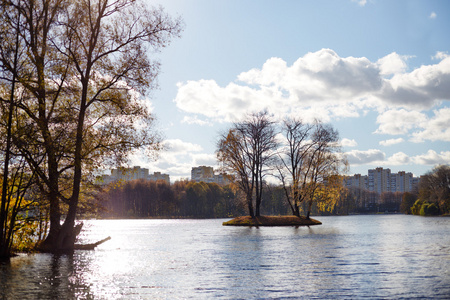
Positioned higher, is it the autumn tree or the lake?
the autumn tree

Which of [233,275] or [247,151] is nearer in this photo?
[233,275]

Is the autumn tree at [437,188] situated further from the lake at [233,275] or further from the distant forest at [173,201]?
the lake at [233,275]

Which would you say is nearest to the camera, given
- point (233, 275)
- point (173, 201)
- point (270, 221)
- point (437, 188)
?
point (233, 275)

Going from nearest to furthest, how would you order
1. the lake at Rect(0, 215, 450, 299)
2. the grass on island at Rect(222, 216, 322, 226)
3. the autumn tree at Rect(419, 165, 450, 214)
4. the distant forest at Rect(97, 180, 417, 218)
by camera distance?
the lake at Rect(0, 215, 450, 299) → the grass on island at Rect(222, 216, 322, 226) → the autumn tree at Rect(419, 165, 450, 214) → the distant forest at Rect(97, 180, 417, 218)

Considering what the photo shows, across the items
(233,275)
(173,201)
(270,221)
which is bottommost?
(270,221)

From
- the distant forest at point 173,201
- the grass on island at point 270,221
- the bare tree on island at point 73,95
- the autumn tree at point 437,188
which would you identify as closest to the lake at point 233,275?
the bare tree on island at point 73,95

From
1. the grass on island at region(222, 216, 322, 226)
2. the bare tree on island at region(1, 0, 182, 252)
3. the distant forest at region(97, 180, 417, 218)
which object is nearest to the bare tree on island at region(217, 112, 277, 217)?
the grass on island at region(222, 216, 322, 226)

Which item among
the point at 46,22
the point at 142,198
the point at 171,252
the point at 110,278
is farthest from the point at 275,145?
the point at 142,198

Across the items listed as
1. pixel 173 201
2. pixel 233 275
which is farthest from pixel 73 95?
pixel 173 201

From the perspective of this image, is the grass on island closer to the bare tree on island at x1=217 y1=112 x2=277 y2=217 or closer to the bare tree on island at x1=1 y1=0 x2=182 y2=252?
the bare tree on island at x1=217 y1=112 x2=277 y2=217

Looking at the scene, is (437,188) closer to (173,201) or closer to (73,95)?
(173,201)

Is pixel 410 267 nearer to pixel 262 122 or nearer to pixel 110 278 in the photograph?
pixel 110 278

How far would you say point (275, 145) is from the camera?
6525 centimetres

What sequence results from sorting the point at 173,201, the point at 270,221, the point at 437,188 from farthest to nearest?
1. the point at 173,201
2. the point at 437,188
3. the point at 270,221
